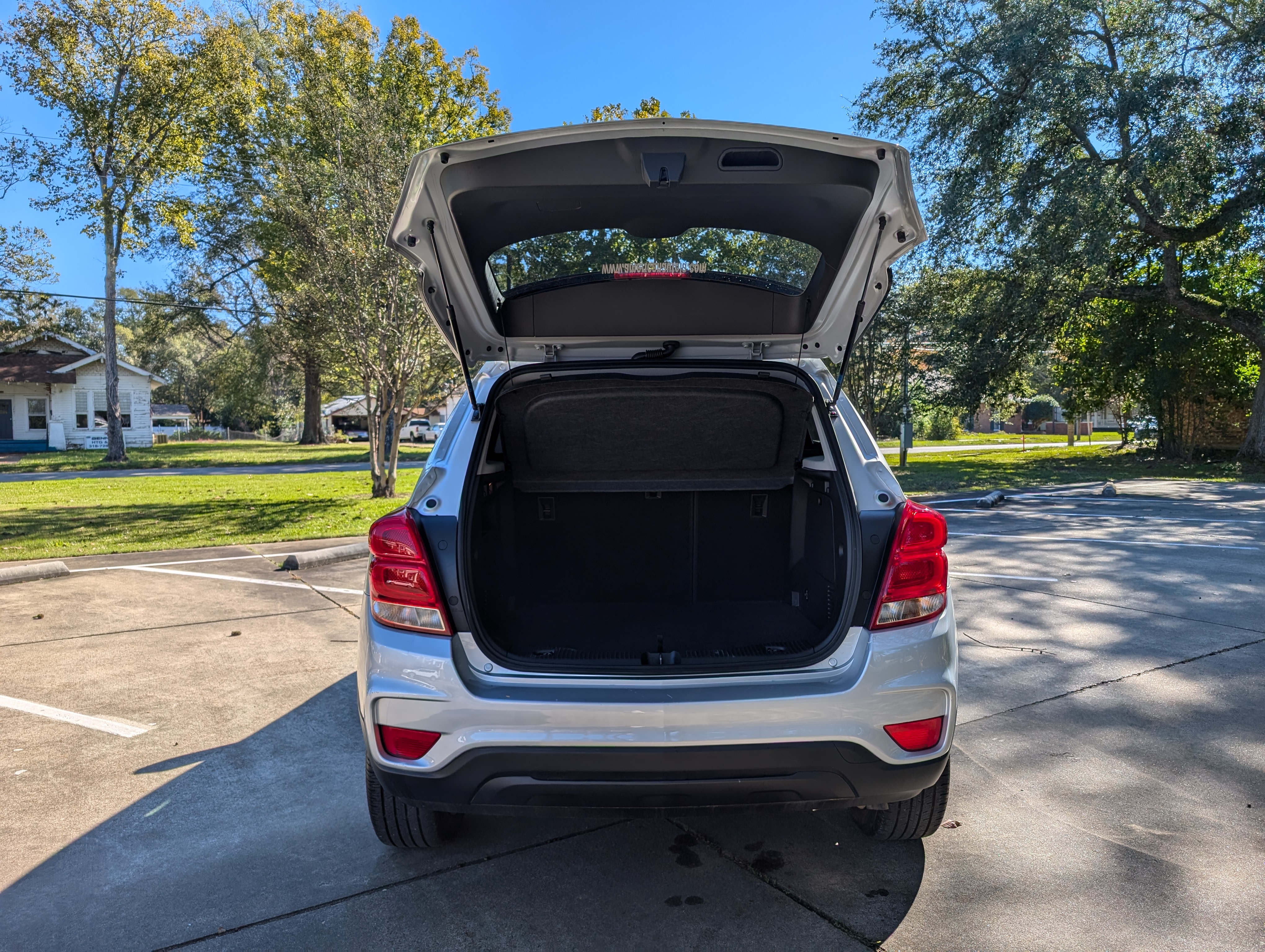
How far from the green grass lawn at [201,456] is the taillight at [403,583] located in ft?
61.6

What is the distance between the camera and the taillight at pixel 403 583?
91.6 inches

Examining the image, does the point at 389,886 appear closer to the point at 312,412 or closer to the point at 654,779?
the point at 654,779

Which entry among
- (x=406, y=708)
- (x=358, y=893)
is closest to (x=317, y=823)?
(x=358, y=893)

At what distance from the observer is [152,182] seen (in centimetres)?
2700

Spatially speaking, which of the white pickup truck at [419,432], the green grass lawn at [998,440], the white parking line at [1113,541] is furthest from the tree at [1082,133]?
the white pickup truck at [419,432]

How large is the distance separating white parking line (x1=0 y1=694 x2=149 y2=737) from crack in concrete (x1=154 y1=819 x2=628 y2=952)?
1.80 metres

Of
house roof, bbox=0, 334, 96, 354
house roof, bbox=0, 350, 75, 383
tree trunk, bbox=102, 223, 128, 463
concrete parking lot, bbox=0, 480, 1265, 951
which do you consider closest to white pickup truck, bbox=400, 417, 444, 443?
house roof, bbox=0, 334, 96, 354

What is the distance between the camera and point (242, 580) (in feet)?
23.7

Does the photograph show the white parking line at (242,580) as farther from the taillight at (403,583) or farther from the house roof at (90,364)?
the house roof at (90,364)

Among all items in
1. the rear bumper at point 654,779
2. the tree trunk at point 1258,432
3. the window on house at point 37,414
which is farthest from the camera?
the window on house at point 37,414

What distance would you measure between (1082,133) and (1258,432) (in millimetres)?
8264

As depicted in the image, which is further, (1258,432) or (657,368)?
(1258,432)

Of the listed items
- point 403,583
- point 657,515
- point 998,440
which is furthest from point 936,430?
point 403,583

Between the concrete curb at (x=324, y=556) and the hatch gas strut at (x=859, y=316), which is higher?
the hatch gas strut at (x=859, y=316)
